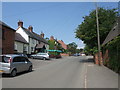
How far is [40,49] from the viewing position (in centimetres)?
4247

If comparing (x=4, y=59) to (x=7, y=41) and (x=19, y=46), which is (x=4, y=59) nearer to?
(x=7, y=41)

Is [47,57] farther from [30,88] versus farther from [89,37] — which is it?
[30,88]

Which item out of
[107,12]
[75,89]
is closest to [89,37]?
[107,12]

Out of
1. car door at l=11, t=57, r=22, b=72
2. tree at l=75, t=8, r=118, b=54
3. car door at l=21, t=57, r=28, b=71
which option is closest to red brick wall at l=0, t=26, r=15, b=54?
car door at l=21, t=57, r=28, b=71

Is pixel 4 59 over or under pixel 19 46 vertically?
under

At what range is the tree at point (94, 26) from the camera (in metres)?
22.3

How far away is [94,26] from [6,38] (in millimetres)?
13431

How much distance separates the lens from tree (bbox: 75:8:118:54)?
2228 cm

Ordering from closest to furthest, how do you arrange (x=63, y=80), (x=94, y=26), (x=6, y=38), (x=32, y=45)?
(x=63, y=80), (x=6, y=38), (x=94, y=26), (x=32, y=45)

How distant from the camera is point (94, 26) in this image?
22188 millimetres

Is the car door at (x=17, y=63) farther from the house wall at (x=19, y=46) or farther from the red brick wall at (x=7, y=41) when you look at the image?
the house wall at (x=19, y=46)

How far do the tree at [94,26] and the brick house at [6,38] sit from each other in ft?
36.4

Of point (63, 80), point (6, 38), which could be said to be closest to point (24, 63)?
point (63, 80)

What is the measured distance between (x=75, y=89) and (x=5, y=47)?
16092 millimetres
